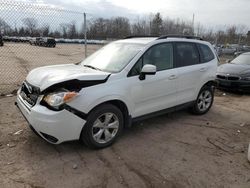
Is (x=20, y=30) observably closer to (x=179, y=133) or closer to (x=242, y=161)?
(x=179, y=133)

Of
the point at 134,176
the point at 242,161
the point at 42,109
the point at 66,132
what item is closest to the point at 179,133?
the point at 242,161

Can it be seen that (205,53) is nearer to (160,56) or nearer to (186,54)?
(186,54)

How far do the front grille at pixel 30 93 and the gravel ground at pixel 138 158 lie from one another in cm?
76

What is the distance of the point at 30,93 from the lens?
13.4 feet

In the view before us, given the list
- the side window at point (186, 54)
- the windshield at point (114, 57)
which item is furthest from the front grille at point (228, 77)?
the windshield at point (114, 57)

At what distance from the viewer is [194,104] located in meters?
5.94

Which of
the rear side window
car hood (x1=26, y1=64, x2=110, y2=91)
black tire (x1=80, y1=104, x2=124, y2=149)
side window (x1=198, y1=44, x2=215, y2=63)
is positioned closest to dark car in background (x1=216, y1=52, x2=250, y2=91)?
side window (x1=198, y1=44, x2=215, y2=63)

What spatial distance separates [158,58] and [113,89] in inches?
51.5

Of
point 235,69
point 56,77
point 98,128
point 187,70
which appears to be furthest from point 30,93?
point 235,69

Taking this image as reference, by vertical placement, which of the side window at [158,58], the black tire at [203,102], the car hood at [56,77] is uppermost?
the side window at [158,58]

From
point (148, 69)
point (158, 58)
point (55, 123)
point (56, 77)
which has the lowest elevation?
point (55, 123)

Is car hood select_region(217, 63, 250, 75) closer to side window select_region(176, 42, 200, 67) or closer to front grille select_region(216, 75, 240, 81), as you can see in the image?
front grille select_region(216, 75, 240, 81)

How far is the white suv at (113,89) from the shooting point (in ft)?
12.1

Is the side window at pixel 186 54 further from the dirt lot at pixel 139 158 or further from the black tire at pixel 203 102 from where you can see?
the dirt lot at pixel 139 158
